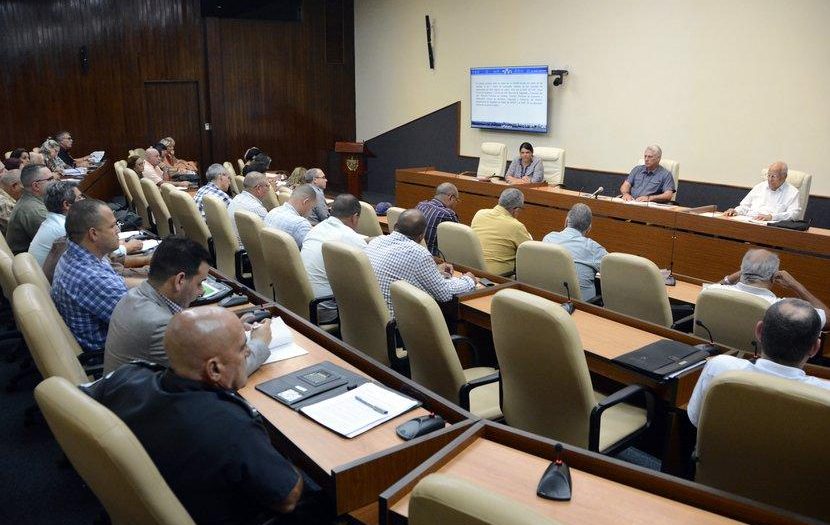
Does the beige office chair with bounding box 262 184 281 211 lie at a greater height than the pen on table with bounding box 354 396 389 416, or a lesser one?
greater

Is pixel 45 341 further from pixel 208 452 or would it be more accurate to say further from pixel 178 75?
pixel 178 75

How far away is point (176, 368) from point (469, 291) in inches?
85.4

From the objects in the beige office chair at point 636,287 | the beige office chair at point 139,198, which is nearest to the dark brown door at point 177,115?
the beige office chair at point 139,198

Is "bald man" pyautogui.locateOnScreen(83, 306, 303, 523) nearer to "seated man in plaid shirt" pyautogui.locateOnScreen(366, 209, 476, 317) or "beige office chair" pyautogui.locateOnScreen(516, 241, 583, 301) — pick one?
"seated man in plaid shirt" pyautogui.locateOnScreen(366, 209, 476, 317)

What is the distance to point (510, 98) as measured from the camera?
31.6 ft

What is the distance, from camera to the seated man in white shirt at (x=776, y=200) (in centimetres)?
595

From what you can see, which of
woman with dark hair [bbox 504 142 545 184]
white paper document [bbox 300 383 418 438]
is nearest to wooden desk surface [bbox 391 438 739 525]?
white paper document [bbox 300 383 418 438]

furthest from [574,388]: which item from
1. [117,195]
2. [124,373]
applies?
[117,195]

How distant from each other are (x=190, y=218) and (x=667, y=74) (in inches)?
218

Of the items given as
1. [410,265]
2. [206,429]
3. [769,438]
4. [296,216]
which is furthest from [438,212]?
[206,429]

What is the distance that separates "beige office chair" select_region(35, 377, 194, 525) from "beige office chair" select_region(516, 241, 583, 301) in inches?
106

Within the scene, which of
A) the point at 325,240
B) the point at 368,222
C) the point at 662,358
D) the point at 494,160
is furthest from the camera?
the point at 494,160

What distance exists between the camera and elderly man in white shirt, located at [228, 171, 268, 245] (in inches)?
227

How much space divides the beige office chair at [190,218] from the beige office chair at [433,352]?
2.99 meters
